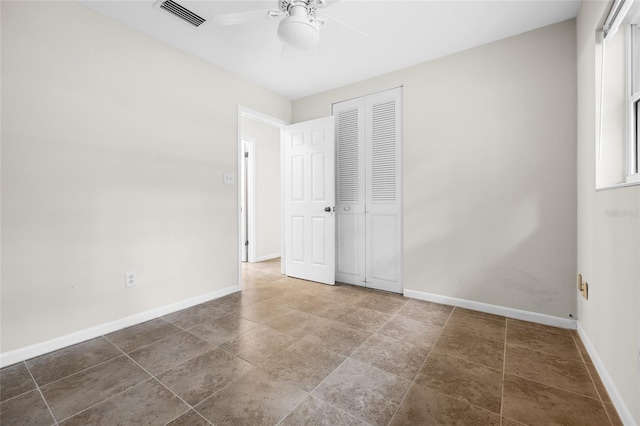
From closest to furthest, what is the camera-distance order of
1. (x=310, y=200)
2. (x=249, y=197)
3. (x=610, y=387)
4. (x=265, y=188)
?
(x=610, y=387) → (x=310, y=200) → (x=249, y=197) → (x=265, y=188)

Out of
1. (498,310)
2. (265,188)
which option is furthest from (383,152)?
(265,188)

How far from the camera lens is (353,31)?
2.38 meters

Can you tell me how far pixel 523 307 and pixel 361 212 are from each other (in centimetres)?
187

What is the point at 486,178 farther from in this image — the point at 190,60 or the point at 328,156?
the point at 190,60

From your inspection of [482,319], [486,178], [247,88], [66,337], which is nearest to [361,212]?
[486,178]

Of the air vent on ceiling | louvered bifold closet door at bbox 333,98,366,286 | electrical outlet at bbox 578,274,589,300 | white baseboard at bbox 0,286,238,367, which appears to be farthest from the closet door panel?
the air vent on ceiling

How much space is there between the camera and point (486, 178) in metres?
2.66

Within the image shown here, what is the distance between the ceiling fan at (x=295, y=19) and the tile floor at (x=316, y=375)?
2.11m

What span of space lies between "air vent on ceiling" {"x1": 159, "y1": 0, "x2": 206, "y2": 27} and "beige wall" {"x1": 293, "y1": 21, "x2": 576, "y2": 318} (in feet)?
6.80

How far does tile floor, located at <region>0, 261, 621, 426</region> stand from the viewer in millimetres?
1365

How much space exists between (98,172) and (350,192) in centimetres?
260

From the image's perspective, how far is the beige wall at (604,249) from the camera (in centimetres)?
125

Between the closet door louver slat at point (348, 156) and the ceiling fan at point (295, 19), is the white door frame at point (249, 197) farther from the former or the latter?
the ceiling fan at point (295, 19)

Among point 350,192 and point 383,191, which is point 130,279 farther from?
point 383,191
